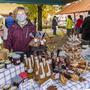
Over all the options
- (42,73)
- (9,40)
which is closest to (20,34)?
(9,40)

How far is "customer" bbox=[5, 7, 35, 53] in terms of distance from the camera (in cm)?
379

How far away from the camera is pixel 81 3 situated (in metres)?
3.65

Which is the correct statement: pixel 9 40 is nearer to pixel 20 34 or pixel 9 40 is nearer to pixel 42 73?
pixel 20 34

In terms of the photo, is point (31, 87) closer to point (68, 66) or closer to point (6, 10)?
point (68, 66)

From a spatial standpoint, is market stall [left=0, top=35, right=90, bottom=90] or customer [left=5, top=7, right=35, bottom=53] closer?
market stall [left=0, top=35, right=90, bottom=90]

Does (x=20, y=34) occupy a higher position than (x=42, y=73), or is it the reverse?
(x=20, y=34)

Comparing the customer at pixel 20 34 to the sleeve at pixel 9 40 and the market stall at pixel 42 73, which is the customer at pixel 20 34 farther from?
the market stall at pixel 42 73

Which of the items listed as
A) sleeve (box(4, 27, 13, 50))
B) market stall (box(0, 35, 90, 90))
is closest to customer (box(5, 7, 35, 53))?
sleeve (box(4, 27, 13, 50))

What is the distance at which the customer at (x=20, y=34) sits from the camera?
12.5 ft

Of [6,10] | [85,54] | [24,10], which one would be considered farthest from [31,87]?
[6,10]

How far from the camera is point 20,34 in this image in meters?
3.85

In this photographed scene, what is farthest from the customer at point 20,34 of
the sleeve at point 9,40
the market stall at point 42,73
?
the market stall at point 42,73

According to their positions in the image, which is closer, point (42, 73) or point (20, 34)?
point (42, 73)

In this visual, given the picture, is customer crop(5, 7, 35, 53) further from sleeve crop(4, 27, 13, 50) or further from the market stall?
the market stall
